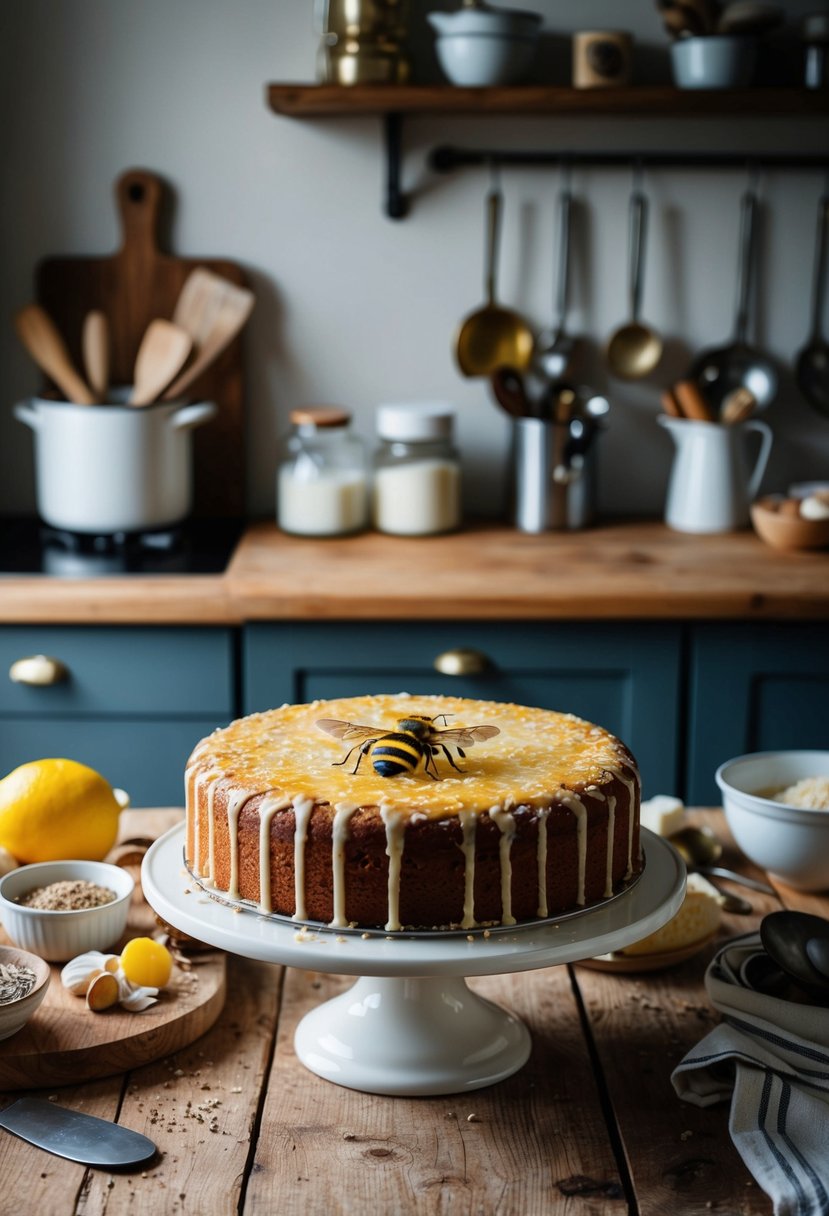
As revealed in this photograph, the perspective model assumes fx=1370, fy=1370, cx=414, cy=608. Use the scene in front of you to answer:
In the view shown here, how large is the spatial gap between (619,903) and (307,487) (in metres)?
1.46

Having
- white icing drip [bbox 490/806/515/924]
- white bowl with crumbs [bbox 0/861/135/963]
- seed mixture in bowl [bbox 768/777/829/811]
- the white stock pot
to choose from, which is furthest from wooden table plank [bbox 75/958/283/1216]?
the white stock pot

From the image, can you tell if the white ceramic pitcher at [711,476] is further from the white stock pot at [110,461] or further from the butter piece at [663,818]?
the butter piece at [663,818]

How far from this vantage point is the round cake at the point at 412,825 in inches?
36.9

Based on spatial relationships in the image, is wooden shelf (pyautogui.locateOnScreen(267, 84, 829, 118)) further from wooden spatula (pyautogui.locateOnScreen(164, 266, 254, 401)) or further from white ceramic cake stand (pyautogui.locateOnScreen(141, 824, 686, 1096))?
white ceramic cake stand (pyautogui.locateOnScreen(141, 824, 686, 1096))

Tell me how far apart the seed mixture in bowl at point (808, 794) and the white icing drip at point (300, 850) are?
0.51 meters

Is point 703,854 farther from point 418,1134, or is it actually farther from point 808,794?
point 418,1134

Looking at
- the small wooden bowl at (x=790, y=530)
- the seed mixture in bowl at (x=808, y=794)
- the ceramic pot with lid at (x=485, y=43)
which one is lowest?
the seed mixture in bowl at (x=808, y=794)

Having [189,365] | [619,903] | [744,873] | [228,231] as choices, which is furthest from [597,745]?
[228,231]

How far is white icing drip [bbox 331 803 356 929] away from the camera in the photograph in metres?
0.93

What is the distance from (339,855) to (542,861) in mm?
144

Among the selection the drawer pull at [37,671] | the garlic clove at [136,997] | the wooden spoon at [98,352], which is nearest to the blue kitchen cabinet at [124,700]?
the drawer pull at [37,671]

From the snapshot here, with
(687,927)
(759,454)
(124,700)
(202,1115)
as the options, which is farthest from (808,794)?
(759,454)

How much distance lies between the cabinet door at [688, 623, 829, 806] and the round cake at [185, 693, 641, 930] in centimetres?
105

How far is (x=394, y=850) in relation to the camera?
93cm
